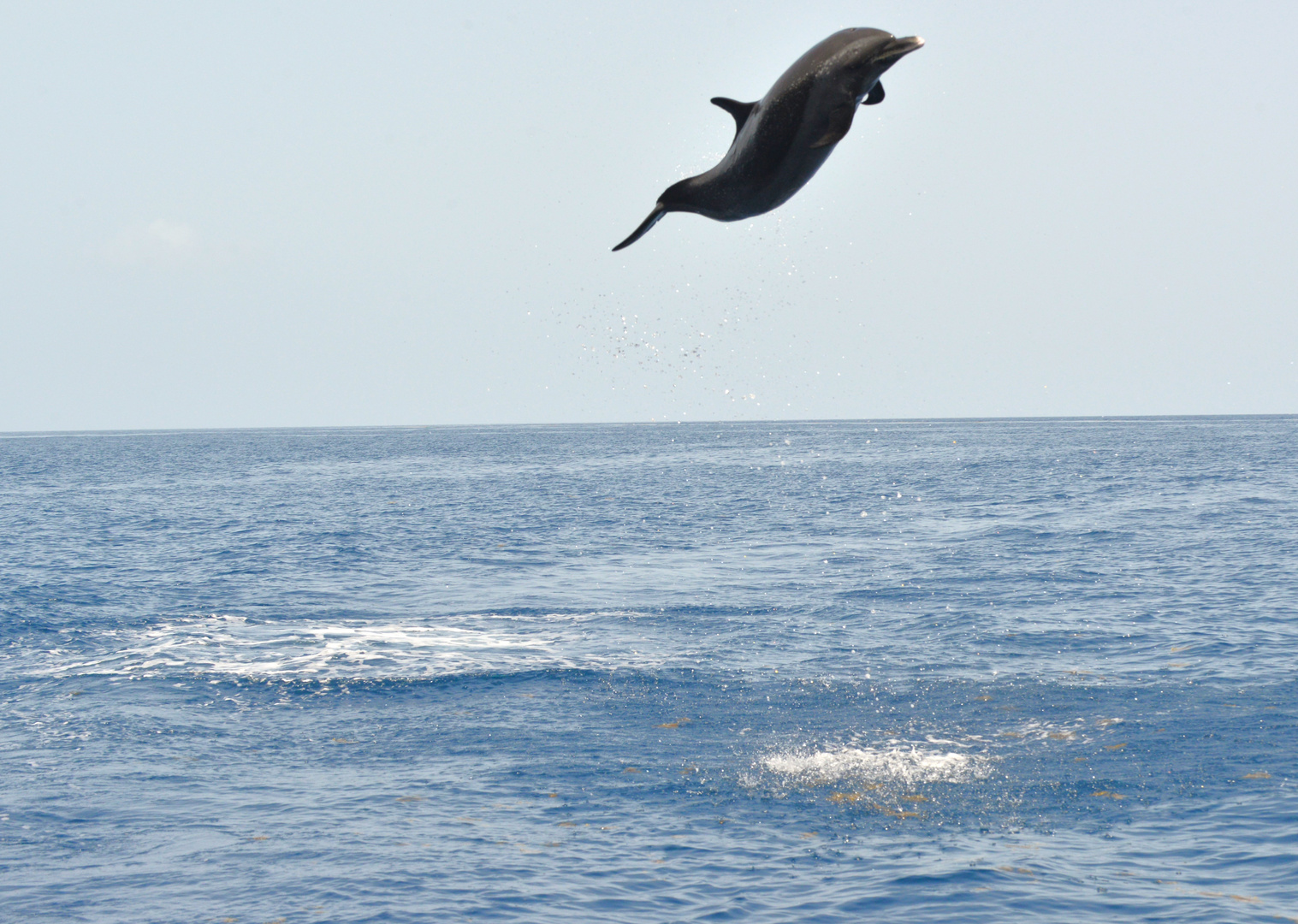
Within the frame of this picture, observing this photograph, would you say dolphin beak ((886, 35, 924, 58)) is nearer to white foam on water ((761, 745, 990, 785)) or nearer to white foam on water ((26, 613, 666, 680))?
white foam on water ((761, 745, 990, 785))

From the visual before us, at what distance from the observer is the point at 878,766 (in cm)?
3650

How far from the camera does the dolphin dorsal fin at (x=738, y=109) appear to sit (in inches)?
237

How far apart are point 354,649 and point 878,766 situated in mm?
28243

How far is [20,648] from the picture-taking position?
56.3 metres

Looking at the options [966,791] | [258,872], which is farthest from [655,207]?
[966,791]

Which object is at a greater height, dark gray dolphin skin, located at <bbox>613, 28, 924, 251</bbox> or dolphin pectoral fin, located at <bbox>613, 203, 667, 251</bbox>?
dark gray dolphin skin, located at <bbox>613, 28, 924, 251</bbox>

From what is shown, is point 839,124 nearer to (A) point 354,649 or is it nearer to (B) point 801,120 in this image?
(B) point 801,120

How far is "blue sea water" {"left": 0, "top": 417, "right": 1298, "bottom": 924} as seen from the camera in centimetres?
2855

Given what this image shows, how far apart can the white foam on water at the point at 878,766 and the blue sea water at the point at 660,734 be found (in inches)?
7.1

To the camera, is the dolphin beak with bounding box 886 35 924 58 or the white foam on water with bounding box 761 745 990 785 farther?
the white foam on water with bounding box 761 745 990 785

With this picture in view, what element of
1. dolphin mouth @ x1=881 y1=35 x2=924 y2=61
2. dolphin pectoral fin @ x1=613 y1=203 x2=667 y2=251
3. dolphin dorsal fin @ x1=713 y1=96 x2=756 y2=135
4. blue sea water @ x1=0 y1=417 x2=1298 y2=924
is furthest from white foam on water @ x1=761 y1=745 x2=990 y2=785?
dolphin mouth @ x1=881 y1=35 x2=924 y2=61

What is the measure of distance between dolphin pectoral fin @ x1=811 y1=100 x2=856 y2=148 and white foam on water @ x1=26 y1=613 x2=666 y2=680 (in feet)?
148

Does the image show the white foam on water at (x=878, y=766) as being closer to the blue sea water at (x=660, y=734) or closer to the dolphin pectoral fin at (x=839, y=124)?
the blue sea water at (x=660, y=734)

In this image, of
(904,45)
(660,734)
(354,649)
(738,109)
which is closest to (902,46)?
(904,45)
